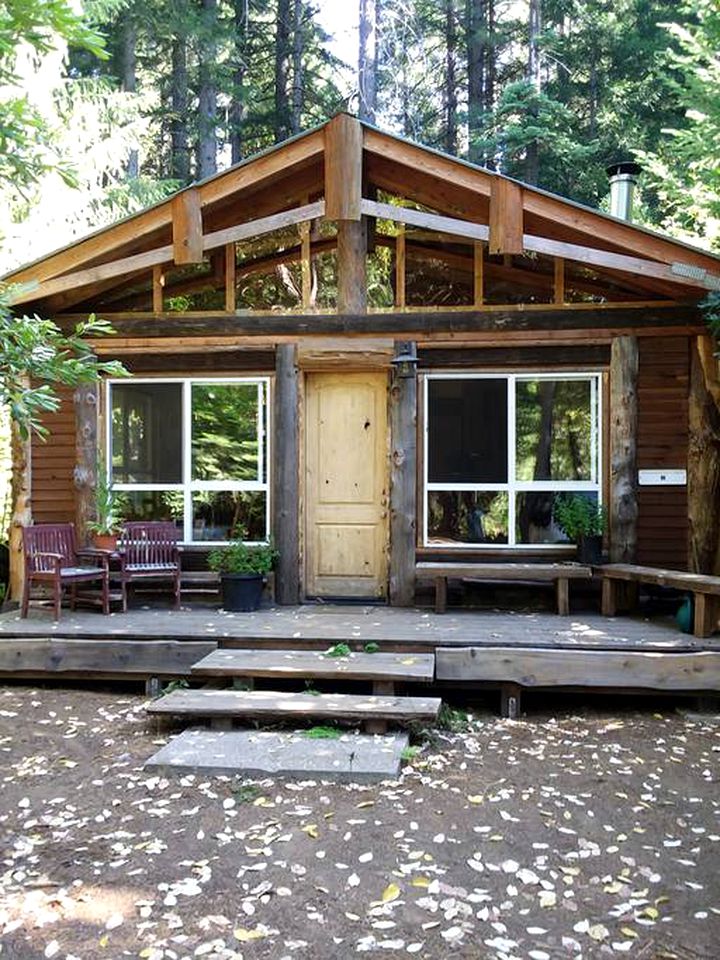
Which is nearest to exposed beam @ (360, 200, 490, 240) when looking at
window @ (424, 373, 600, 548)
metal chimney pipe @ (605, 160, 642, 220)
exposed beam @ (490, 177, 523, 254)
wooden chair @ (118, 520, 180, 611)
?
exposed beam @ (490, 177, 523, 254)

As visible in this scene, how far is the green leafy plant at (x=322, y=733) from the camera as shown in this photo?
4.73 metres

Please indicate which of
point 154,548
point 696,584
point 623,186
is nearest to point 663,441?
point 696,584

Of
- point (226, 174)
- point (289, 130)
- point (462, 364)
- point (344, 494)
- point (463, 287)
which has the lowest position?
point (344, 494)

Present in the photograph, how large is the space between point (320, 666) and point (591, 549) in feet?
9.51

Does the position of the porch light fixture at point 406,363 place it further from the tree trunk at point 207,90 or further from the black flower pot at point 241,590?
the tree trunk at point 207,90

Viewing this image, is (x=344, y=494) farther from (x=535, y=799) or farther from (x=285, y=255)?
(x=535, y=799)

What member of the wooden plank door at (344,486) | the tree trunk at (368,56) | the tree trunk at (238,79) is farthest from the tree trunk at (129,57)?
the wooden plank door at (344,486)

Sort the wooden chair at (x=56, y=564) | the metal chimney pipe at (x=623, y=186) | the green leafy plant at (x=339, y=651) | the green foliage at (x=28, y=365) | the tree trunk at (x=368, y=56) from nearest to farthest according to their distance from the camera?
the green foliage at (x=28, y=365), the green leafy plant at (x=339, y=651), the wooden chair at (x=56, y=564), the metal chimney pipe at (x=623, y=186), the tree trunk at (x=368, y=56)

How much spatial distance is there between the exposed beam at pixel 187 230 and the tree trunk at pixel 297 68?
10288 mm

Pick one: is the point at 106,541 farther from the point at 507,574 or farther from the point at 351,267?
the point at 507,574

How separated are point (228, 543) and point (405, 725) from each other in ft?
10.6

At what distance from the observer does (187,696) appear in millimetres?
5109

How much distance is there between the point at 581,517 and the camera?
23.1 ft

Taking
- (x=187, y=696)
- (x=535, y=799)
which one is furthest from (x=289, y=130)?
(x=535, y=799)
